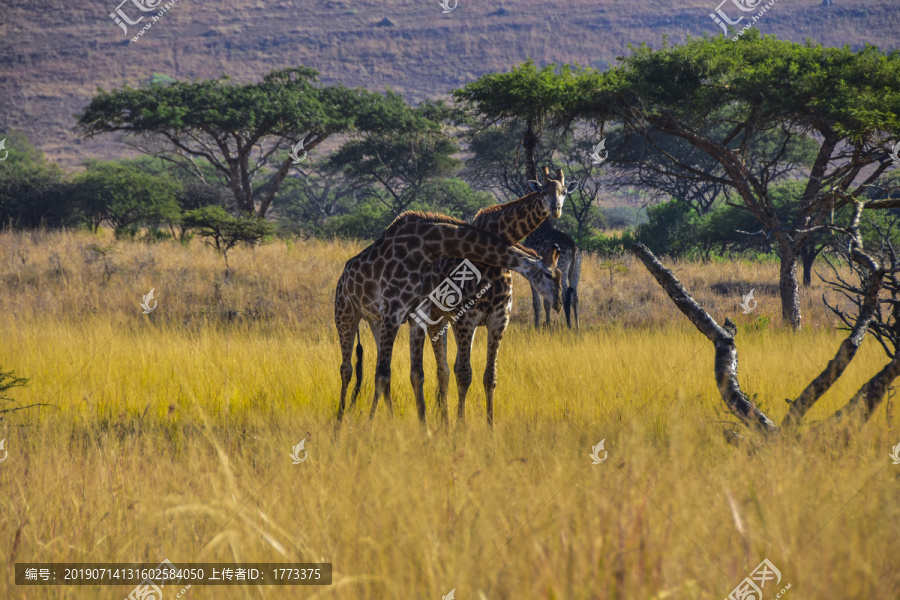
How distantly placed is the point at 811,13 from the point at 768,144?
86.8 metres

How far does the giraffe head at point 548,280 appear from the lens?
443 cm

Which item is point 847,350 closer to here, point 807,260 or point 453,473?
point 453,473

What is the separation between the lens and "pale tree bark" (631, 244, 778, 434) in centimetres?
439

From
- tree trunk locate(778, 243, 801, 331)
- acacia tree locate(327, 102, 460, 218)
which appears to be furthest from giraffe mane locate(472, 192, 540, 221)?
acacia tree locate(327, 102, 460, 218)

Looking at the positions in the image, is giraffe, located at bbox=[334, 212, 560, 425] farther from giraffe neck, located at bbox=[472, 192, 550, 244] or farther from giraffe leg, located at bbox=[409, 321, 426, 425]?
giraffe neck, located at bbox=[472, 192, 550, 244]

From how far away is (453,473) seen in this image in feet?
11.9

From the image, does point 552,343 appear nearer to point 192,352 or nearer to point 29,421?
point 192,352

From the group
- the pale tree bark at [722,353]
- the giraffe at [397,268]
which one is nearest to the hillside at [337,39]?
the giraffe at [397,268]

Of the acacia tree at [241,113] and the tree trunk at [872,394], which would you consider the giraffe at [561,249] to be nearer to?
the tree trunk at [872,394]

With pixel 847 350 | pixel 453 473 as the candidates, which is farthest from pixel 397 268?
pixel 847 350

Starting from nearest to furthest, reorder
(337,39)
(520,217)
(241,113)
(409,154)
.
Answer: (520,217) → (241,113) → (409,154) → (337,39)

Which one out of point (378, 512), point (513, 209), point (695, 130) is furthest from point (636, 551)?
point (695, 130)

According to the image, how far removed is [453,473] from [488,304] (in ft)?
8.38

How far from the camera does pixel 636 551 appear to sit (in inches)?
86.5
